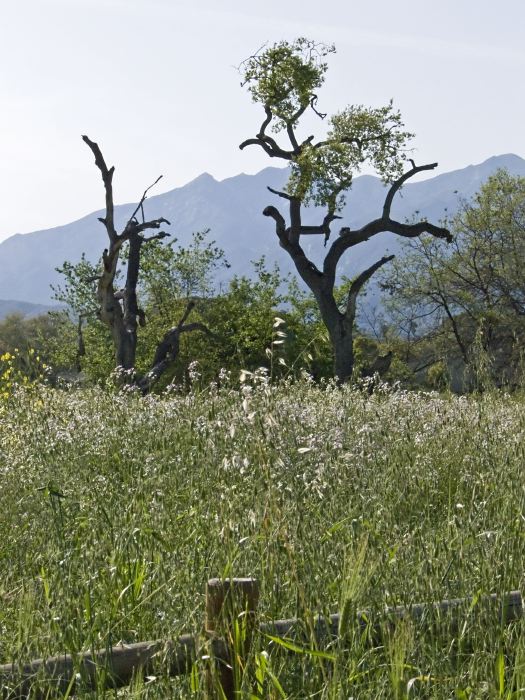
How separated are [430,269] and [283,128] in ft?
37.9

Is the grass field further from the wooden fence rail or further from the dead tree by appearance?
the dead tree

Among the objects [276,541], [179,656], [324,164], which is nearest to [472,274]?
[324,164]

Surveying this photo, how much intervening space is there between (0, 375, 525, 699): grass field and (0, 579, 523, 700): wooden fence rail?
0.07 metres

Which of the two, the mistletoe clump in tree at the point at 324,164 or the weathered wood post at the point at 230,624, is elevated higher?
the mistletoe clump in tree at the point at 324,164

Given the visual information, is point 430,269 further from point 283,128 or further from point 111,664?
point 111,664

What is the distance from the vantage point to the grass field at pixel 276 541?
3367 millimetres

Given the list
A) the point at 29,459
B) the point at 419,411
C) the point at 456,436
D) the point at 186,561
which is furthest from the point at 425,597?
the point at 419,411

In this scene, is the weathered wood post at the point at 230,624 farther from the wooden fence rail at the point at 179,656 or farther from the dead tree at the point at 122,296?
the dead tree at the point at 122,296

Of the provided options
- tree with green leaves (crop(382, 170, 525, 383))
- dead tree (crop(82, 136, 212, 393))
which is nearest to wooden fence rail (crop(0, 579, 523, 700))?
dead tree (crop(82, 136, 212, 393))

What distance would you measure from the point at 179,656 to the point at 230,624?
10.1 inches

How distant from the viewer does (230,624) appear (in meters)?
3.29

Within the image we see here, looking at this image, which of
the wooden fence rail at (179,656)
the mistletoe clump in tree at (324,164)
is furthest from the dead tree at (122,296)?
the wooden fence rail at (179,656)

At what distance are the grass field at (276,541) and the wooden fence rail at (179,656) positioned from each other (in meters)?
0.07

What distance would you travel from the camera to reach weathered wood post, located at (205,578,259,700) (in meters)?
3.23
